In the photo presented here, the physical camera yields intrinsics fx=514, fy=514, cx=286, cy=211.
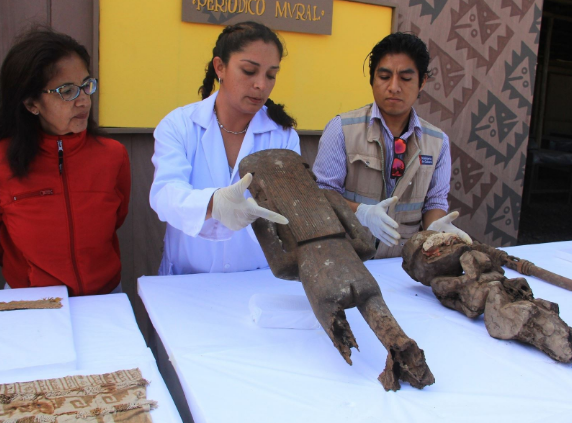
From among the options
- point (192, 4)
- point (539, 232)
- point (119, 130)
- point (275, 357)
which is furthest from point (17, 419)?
point (539, 232)

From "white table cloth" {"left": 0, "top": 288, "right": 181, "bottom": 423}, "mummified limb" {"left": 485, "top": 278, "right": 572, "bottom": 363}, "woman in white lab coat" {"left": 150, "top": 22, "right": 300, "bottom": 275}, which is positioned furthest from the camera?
"woman in white lab coat" {"left": 150, "top": 22, "right": 300, "bottom": 275}

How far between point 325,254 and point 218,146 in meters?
0.79

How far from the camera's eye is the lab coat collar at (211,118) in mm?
2004

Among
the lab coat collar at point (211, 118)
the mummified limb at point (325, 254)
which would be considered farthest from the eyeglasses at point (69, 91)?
the mummified limb at point (325, 254)

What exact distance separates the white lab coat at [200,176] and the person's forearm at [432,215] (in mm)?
775

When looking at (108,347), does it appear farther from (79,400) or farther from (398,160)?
(398,160)

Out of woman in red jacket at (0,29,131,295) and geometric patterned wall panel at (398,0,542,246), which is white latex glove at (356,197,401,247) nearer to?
woman in red jacket at (0,29,131,295)

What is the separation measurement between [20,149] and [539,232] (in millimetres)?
5276

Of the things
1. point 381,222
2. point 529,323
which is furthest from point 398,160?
point 529,323

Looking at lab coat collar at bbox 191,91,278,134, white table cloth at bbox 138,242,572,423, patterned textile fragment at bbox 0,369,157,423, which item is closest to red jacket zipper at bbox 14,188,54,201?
white table cloth at bbox 138,242,572,423

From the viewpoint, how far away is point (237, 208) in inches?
60.1

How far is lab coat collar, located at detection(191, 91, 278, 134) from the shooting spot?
200cm

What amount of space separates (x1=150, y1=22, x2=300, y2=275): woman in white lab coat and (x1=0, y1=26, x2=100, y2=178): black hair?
42cm

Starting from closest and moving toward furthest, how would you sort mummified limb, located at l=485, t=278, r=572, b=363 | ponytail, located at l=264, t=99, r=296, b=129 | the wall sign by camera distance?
1. mummified limb, located at l=485, t=278, r=572, b=363
2. ponytail, located at l=264, t=99, r=296, b=129
3. the wall sign
